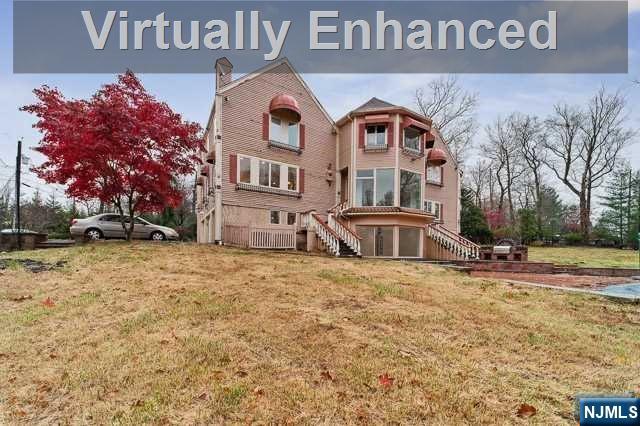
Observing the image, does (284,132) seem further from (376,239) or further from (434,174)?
(434,174)

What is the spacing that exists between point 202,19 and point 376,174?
1044 cm

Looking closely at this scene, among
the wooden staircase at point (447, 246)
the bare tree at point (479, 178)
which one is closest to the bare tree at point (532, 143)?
the bare tree at point (479, 178)

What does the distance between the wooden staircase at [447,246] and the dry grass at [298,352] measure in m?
9.68

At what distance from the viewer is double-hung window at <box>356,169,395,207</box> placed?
16625mm

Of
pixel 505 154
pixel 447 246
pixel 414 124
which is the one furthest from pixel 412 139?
pixel 505 154

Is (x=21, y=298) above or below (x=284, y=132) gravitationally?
below

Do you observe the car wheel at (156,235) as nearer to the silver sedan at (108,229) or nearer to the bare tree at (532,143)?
the silver sedan at (108,229)

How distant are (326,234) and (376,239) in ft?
9.66

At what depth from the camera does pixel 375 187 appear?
16797 millimetres

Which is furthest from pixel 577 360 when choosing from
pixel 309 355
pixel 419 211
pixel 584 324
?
pixel 419 211

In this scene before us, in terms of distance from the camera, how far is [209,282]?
23.5 feet

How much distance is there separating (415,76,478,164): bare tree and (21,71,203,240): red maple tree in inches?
1029

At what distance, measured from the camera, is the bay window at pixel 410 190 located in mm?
16750

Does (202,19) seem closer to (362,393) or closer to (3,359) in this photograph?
(3,359)
